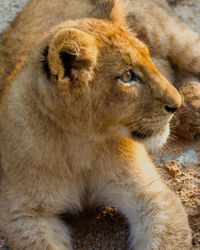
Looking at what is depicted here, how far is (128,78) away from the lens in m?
2.21

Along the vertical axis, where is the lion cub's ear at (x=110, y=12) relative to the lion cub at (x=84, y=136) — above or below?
above

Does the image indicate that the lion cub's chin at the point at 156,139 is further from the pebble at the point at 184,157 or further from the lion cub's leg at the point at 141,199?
the pebble at the point at 184,157

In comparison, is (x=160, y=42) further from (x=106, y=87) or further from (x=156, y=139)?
(x=106, y=87)

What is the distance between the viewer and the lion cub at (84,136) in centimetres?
217

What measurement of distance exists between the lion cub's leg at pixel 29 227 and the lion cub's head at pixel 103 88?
1.76 feet

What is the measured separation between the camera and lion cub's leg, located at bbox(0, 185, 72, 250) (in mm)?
2295

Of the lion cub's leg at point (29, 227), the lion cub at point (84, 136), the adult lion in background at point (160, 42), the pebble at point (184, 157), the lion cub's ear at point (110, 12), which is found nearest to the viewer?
the lion cub at point (84, 136)

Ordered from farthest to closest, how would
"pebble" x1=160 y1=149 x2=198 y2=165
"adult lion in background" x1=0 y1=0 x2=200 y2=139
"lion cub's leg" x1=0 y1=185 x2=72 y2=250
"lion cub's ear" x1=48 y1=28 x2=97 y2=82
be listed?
"adult lion in background" x1=0 y1=0 x2=200 y2=139 → "pebble" x1=160 y1=149 x2=198 y2=165 → "lion cub's leg" x1=0 y1=185 x2=72 y2=250 → "lion cub's ear" x1=48 y1=28 x2=97 y2=82

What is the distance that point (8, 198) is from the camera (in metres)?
2.46

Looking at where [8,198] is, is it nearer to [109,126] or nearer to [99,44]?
[109,126]

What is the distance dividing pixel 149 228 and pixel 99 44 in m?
1.08

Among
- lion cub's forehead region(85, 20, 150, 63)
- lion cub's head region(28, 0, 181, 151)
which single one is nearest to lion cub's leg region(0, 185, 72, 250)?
lion cub's head region(28, 0, 181, 151)

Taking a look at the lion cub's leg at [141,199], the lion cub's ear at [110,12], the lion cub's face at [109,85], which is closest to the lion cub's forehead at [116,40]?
the lion cub's face at [109,85]

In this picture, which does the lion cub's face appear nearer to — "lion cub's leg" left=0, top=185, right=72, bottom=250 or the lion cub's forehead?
the lion cub's forehead
